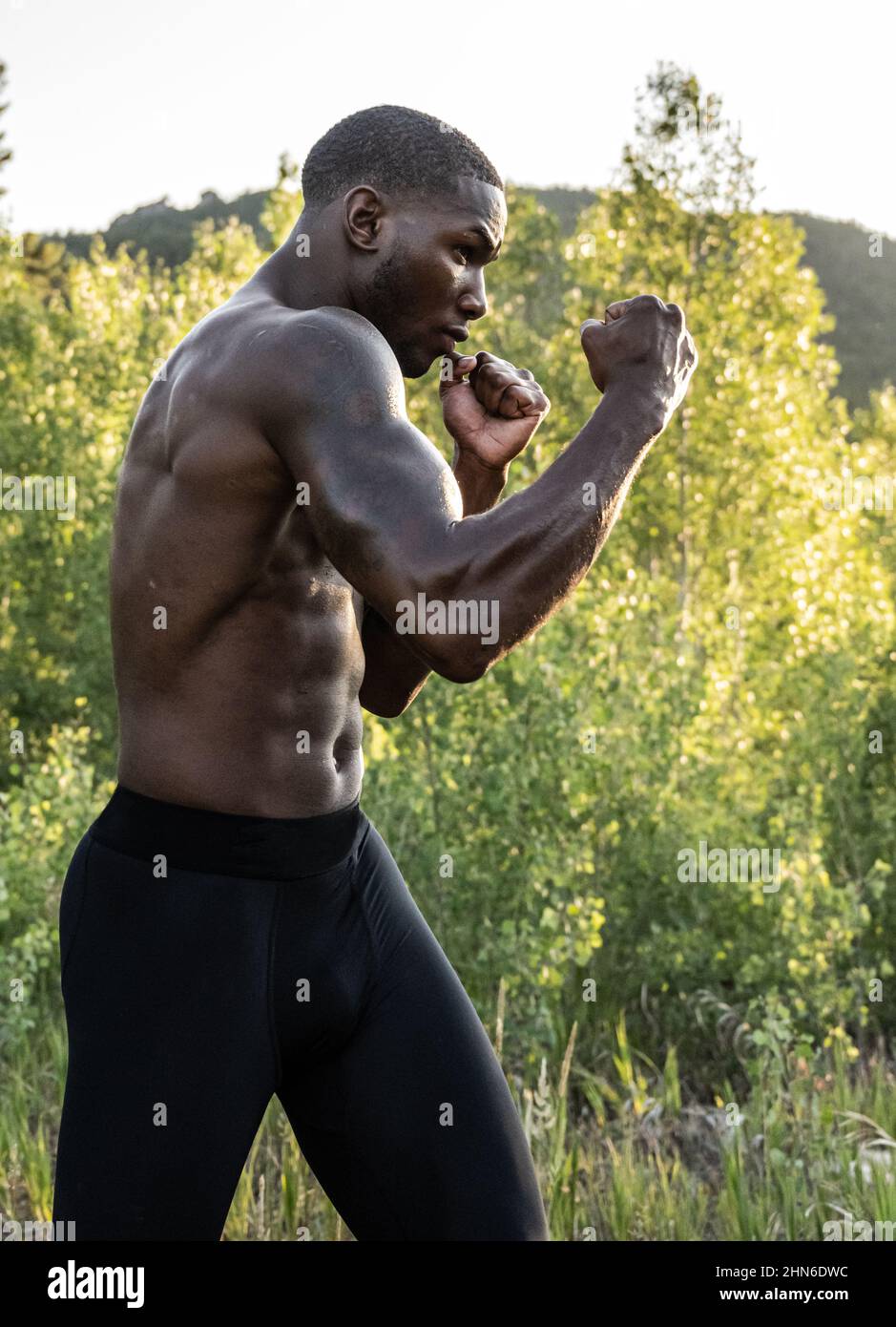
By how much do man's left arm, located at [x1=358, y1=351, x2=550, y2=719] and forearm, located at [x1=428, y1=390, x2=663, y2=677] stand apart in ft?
1.81

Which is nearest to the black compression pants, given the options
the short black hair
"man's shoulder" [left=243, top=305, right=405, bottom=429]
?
"man's shoulder" [left=243, top=305, right=405, bottom=429]

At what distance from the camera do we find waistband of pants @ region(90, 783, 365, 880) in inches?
76.5

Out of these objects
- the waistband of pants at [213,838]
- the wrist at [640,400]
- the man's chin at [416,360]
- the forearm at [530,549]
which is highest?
the man's chin at [416,360]

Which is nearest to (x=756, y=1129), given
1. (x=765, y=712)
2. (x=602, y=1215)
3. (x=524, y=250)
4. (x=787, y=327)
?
(x=602, y=1215)

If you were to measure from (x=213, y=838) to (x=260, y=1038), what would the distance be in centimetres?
28

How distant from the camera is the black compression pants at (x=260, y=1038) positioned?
1885 mm

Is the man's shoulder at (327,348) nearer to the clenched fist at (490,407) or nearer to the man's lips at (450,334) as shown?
the man's lips at (450,334)

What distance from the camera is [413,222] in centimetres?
200

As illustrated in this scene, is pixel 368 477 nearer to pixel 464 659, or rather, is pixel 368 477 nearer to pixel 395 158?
pixel 464 659

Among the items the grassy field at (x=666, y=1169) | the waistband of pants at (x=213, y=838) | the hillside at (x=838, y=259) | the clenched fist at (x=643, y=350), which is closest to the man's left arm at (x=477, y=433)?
the clenched fist at (x=643, y=350)

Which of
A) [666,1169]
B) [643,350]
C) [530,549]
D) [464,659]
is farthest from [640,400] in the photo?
[666,1169]

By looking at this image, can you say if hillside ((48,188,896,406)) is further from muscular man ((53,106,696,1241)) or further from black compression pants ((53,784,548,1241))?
black compression pants ((53,784,548,1241))

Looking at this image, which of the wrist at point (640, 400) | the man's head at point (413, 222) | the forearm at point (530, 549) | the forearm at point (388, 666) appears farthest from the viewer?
the forearm at point (388, 666)

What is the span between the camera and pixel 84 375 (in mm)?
12125
